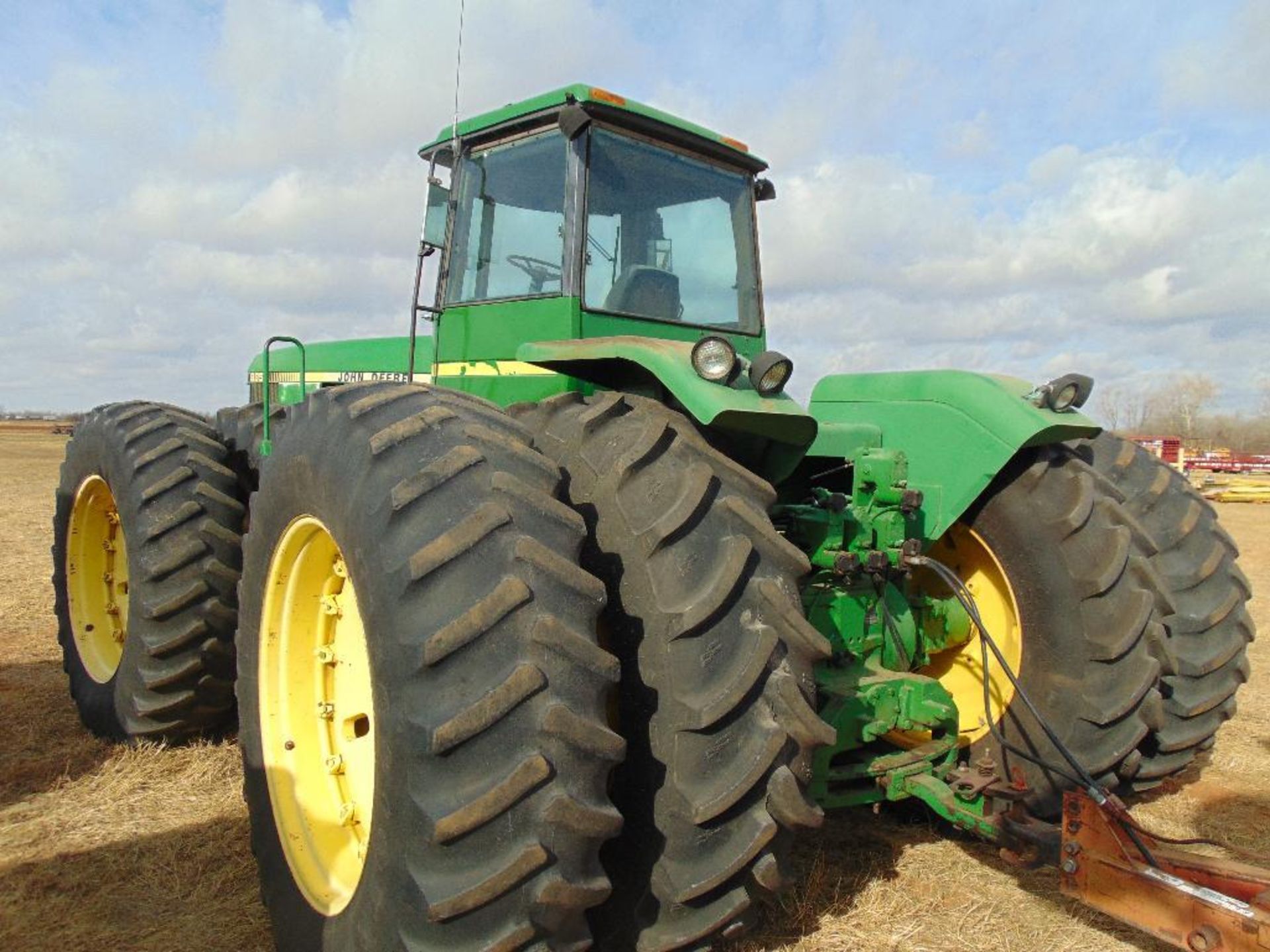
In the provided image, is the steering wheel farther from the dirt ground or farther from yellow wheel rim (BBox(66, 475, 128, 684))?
yellow wheel rim (BBox(66, 475, 128, 684))

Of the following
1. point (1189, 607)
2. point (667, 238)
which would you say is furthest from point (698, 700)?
point (1189, 607)

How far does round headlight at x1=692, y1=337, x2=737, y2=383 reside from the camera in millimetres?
2754

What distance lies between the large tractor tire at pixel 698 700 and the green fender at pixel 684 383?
8.5 inches

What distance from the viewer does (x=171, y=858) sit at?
11.5 feet

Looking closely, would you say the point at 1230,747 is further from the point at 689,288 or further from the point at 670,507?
the point at 670,507

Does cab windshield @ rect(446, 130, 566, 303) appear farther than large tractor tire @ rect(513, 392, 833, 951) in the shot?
Yes

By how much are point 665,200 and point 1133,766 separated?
285 cm

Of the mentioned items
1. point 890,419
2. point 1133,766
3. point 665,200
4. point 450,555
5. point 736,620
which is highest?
point 665,200

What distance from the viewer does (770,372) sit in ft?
9.11

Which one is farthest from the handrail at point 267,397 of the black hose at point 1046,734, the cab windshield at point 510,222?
the black hose at point 1046,734

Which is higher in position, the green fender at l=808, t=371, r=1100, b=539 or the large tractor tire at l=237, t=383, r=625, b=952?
the green fender at l=808, t=371, r=1100, b=539

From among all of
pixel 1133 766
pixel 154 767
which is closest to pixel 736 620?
pixel 1133 766


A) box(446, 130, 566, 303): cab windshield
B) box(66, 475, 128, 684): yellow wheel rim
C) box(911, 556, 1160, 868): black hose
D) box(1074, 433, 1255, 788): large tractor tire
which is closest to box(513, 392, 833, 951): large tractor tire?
box(911, 556, 1160, 868): black hose

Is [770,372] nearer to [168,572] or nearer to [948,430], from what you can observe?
[948,430]
